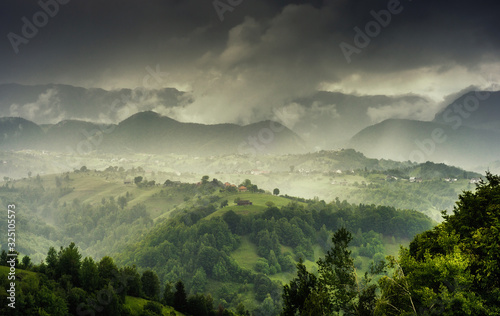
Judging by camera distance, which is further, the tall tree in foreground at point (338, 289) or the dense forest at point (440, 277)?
the tall tree in foreground at point (338, 289)

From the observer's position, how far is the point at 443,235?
941 inches

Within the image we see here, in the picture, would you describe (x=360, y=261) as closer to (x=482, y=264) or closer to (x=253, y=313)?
(x=253, y=313)

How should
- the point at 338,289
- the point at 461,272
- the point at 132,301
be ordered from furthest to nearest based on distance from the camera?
the point at 132,301 < the point at 338,289 < the point at 461,272

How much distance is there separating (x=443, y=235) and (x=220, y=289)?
117297 millimetres

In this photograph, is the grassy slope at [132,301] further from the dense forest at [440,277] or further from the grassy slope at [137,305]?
the dense forest at [440,277]

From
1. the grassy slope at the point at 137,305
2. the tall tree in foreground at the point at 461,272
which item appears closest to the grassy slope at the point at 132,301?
the grassy slope at the point at 137,305

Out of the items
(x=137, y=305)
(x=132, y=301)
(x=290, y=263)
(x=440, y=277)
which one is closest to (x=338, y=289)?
(x=440, y=277)

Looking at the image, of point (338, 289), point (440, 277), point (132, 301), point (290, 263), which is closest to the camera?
point (440, 277)

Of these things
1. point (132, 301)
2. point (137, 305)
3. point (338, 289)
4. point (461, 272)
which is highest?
point (461, 272)

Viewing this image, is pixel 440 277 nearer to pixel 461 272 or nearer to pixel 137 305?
pixel 461 272

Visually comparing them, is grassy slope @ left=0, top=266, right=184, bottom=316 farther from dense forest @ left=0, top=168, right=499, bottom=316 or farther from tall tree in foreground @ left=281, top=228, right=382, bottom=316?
tall tree in foreground @ left=281, top=228, right=382, bottom=316

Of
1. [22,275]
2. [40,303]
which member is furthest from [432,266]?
[22,275]

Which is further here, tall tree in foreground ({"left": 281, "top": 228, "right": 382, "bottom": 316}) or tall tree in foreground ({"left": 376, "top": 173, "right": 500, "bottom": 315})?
tall tree in foreground ({"left": 281, "top": 228, "right": 382, "bottom": 316})

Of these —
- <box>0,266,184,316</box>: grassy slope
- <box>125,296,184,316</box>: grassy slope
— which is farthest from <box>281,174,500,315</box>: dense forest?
<box>0,266,184,316</box>: grassy slope
